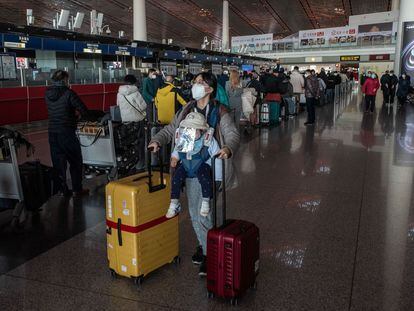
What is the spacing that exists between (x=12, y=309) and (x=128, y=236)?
912 mm

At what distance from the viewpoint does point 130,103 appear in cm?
662

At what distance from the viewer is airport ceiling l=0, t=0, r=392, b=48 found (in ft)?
113

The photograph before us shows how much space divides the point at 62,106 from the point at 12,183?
3.98 ft

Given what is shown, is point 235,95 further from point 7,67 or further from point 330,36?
point 330,36

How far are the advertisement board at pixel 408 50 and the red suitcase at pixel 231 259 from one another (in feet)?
65.4

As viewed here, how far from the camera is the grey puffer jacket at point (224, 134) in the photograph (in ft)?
10.1

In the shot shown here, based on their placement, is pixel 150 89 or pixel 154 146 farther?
pixel 150 89

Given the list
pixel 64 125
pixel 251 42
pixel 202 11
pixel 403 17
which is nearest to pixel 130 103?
pixel 64 125

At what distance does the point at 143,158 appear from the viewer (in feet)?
23.2

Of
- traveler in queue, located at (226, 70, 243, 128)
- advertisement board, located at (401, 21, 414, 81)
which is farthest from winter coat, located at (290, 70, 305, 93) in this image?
advertisement board, located at (401, 21, 414, 81)

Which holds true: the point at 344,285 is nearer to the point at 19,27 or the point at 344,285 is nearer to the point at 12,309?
the point at 12,309

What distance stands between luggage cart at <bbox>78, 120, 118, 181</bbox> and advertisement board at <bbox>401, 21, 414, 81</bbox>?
1795 cm

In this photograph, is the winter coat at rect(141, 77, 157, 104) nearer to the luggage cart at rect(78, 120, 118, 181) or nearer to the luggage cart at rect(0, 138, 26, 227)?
the luggage cart at rect(78, 120, 118, 181)

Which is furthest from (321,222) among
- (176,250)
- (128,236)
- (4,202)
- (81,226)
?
(4,202)
